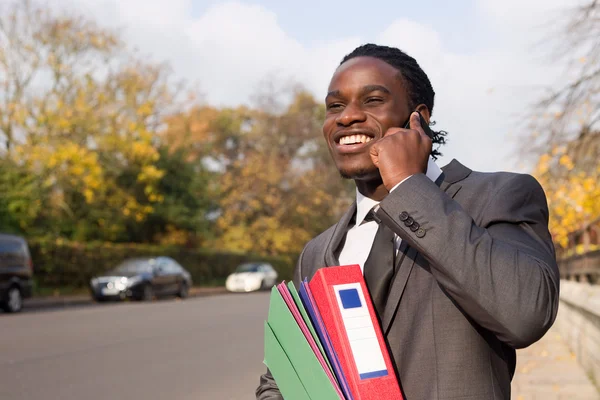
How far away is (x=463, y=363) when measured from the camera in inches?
66.2

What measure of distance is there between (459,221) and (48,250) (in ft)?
91.1

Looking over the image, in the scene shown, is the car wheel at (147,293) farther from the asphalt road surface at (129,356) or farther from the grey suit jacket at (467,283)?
the grey suit jacket at (467,283)

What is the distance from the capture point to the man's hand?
66.6 inches

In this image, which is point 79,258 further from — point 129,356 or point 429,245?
point 429,245

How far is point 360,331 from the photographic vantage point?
1657mm

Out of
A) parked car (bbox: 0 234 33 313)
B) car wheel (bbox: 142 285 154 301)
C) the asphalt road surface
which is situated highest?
car wheel (bbox: 142 285 154 301)

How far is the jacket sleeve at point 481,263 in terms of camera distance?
1.53 meters

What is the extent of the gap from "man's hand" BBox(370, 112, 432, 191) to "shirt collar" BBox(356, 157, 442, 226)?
0.19 metres

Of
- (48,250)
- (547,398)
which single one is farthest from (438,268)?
(48,250)

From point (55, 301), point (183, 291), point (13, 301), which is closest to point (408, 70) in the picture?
point (13, 301)

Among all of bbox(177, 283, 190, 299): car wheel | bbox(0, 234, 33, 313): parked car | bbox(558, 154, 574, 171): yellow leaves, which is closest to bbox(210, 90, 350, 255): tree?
bbox(177, 283, 190, 299): car wheel

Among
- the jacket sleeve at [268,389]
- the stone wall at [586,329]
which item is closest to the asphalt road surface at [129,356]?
the stone wall at [586,329]

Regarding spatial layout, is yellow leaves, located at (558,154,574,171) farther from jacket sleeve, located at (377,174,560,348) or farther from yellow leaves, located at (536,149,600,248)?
jacket sleeve, located at (377,174,560,348)

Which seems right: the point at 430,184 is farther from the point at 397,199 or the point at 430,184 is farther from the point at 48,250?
the point at 48,250
